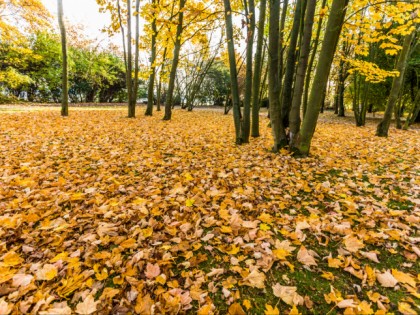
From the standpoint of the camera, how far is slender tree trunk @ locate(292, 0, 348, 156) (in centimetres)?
435

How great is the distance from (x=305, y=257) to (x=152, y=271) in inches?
54.7

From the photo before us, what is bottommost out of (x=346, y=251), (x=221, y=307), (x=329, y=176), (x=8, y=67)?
(x=221, y=307)

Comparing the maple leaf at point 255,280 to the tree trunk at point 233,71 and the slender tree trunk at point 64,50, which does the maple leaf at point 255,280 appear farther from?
the slender tree trunk at point 64,50

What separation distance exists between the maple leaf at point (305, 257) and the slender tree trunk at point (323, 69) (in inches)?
131

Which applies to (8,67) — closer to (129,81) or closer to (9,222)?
(129,81)

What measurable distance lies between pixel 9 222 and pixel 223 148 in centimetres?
448

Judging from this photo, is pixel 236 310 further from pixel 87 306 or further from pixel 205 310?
pixel 87 306

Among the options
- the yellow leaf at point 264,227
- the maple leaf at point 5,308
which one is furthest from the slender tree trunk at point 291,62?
the maple leaf at point 5,308

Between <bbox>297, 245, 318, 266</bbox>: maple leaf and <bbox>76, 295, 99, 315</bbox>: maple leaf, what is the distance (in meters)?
1.73

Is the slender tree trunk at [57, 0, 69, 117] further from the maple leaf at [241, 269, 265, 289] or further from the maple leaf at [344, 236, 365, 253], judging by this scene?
the maple leaf at [344, 236, 365, 253]

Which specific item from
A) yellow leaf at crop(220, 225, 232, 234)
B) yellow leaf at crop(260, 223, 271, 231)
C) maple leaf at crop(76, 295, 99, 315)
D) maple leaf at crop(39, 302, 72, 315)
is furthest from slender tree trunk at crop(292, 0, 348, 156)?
maple leaf at crop(39, 302, 72, 315)

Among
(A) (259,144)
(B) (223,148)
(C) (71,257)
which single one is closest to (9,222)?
(C) (71,257)

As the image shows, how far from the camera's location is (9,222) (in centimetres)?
262

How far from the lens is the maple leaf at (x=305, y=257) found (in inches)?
83.9
